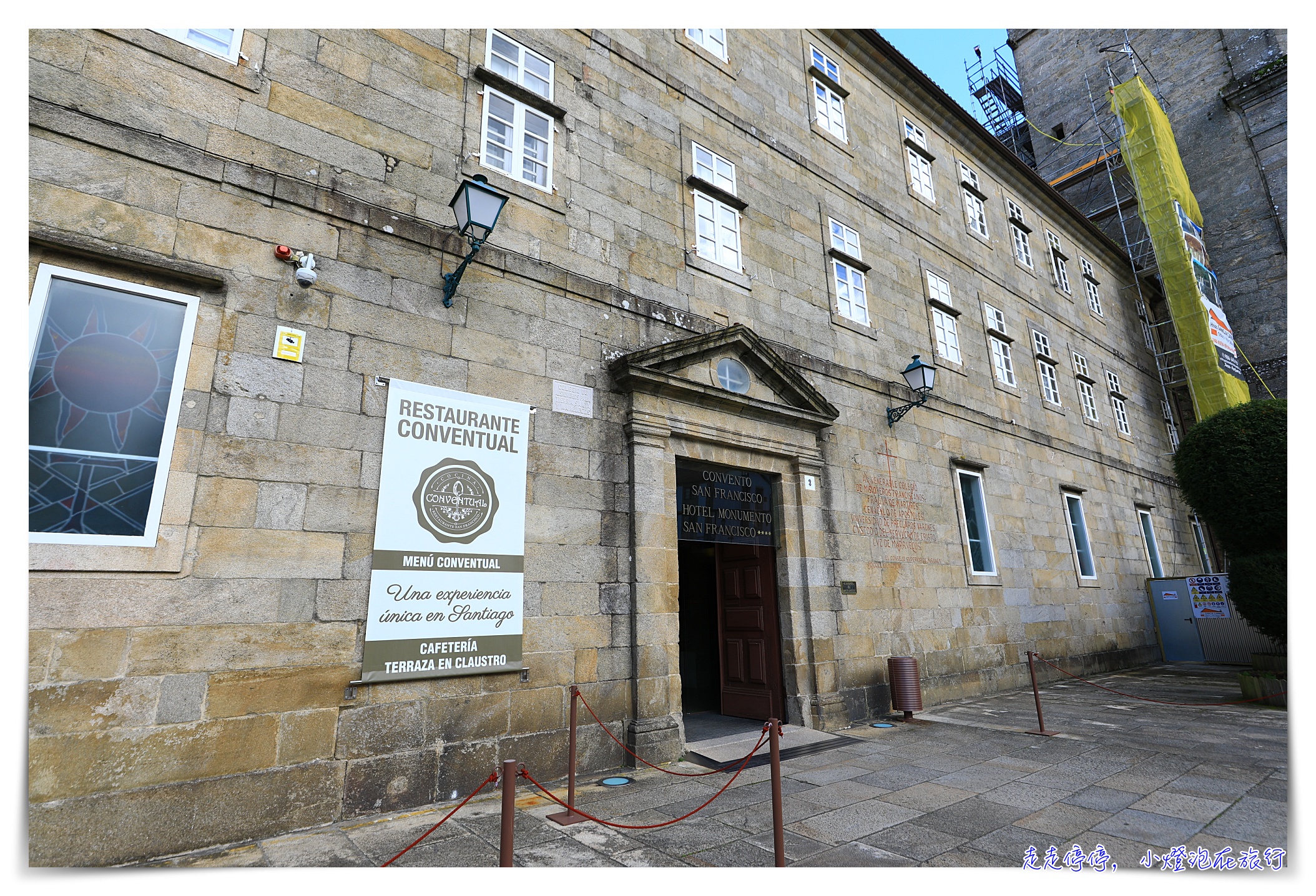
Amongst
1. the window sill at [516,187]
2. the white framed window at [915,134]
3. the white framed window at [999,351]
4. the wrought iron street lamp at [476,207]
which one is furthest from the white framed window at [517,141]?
the white framed window at [999,351]

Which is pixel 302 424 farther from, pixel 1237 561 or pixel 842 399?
pixel 1237 561

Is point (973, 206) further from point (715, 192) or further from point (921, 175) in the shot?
point (715, 192)

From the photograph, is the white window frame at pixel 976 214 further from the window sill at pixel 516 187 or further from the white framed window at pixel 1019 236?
the window sill at pixel 516 187

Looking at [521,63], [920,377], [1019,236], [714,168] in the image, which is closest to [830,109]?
[714,168]

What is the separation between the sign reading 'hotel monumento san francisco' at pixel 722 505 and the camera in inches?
271

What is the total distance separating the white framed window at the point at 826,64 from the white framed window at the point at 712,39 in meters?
2.19

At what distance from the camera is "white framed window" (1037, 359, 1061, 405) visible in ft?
43.8

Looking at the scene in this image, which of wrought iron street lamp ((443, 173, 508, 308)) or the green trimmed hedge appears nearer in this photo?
wrought iron street lamp ((443, 173, 508, 308))

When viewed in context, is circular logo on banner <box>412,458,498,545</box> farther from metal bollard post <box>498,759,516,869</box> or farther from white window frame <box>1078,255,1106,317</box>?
white window frame <box>1078,255,1106,317</box>

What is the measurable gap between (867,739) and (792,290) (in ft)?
18.8

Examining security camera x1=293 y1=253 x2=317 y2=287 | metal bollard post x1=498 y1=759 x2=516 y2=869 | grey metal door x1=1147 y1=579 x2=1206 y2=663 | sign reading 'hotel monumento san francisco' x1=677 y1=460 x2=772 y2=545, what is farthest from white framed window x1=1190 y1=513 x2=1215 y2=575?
security camera x1=293 y1=253 x2=317 y2=287

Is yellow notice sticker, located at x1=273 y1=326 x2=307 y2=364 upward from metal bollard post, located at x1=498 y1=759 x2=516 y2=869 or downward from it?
upward

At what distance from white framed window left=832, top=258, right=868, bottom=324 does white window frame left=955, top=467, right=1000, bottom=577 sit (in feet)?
10.0

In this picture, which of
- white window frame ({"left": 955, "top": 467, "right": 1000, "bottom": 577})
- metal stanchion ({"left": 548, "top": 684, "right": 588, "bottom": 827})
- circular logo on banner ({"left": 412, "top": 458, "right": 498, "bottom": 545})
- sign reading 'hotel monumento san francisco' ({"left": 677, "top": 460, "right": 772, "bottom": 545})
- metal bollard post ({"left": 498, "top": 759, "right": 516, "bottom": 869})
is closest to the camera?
metal bollard post ({"left": 498, "top": 759, "right": 516, "bottom": 869})
